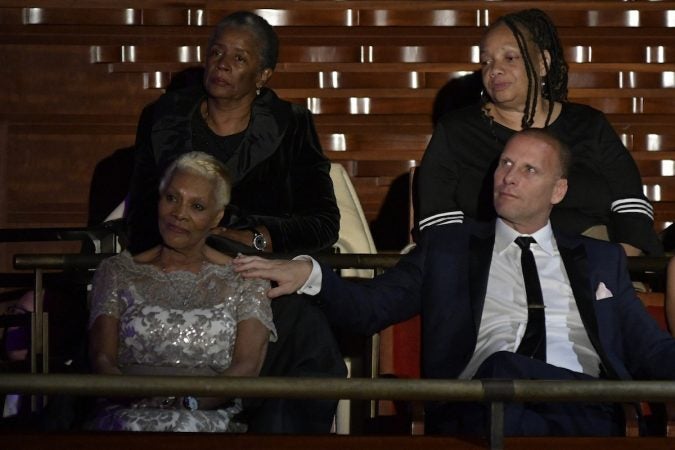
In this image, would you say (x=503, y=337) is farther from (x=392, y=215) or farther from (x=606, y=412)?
(x=392, y=215)

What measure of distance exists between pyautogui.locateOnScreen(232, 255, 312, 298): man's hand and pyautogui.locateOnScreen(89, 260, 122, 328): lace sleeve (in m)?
0.31

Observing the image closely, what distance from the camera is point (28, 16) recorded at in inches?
239

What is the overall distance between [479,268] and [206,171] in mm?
685

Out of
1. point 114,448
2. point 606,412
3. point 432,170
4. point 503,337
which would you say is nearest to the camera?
point 114,448

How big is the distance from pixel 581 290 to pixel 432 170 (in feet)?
2.68

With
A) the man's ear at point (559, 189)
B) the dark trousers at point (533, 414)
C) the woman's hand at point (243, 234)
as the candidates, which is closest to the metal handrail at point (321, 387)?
the dark trousers at point (533, 414)

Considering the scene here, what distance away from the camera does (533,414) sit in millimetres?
2834

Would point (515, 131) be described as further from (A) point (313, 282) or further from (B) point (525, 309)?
(A) point (313, 282)

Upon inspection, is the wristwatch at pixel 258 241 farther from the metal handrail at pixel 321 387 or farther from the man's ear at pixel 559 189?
the metal handrail at pixel 321 387

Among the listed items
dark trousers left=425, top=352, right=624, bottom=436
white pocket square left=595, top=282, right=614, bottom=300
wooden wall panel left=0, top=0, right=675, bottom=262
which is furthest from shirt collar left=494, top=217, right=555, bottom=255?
wooden wall panel left=0, top=0, right=675, bottom=262

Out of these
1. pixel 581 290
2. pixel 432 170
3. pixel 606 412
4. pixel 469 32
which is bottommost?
pixel 606 412

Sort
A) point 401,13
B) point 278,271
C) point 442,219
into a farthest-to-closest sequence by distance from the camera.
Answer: point 401,13 → point 442,219 → point 278,271

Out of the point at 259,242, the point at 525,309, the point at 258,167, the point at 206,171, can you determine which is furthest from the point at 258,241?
the point at 525,309

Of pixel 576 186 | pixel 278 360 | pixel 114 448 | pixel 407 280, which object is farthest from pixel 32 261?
pixel 576 186
